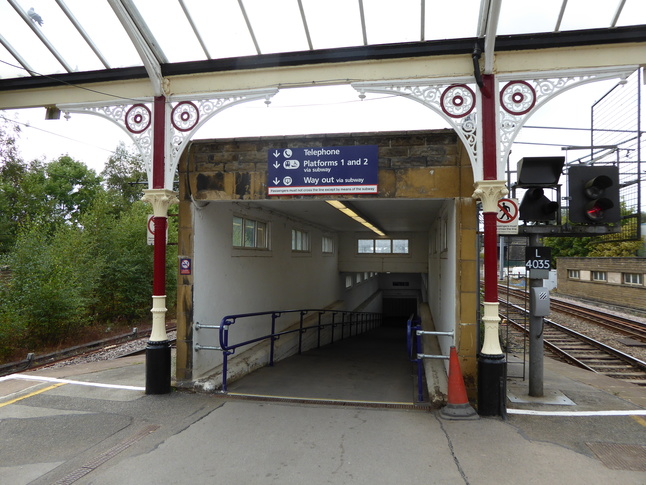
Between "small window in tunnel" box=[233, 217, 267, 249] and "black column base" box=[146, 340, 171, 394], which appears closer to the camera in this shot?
"black column base" box=[146, 340, 171, 394]

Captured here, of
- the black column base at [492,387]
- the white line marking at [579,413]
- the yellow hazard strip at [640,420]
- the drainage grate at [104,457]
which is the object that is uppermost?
the black column base at [492,387]

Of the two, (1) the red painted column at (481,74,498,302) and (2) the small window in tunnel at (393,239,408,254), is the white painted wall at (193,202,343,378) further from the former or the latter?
(2) the small window in tunnel at (393,239,408,254)

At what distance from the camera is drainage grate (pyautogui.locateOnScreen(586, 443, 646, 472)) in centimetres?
401

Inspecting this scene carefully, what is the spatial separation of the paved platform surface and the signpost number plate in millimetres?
1725

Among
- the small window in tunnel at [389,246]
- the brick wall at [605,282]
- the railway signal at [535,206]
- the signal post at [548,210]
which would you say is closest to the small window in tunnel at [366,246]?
the small window in tunnel at [389,246]

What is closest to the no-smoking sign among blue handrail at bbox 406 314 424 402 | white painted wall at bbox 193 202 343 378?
blue handrail at bbox 406 314 424 402

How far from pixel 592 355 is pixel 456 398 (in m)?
7.95

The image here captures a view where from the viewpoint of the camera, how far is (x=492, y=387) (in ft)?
17.5

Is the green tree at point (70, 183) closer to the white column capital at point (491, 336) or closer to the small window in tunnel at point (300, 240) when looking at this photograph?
the small window in tunnel at point (300, 240)

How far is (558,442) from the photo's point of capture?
15.0 feet

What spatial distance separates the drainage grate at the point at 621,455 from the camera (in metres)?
4.01

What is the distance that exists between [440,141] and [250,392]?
450 centimetres

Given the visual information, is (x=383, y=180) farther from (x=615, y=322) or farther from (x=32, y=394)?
(x=615, y=322)

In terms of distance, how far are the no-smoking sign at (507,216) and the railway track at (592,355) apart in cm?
269
